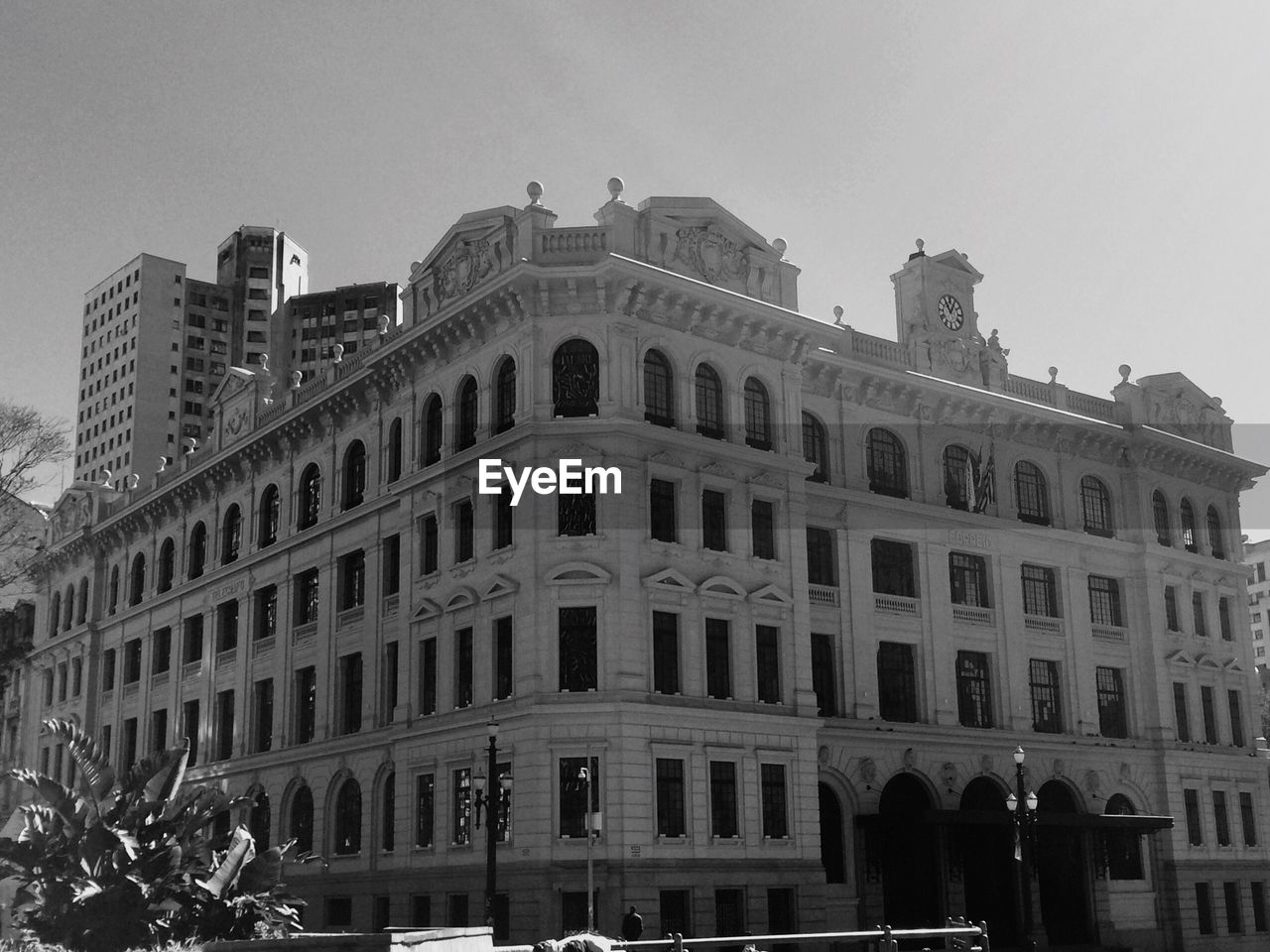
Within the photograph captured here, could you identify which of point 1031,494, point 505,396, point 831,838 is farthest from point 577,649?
point 1031,494

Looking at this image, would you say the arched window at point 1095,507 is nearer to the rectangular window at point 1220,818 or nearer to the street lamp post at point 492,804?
the rectangular window at point 1220,818

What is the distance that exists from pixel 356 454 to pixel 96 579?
79.9 feet

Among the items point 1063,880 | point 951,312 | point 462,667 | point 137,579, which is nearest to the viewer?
point 462,667

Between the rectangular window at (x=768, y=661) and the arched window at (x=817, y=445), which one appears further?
the arched window at (x=817, y=445)

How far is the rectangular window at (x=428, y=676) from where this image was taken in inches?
1801

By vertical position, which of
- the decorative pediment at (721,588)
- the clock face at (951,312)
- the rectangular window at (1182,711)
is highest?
the clock face at (951,312)

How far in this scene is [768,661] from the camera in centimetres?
4450

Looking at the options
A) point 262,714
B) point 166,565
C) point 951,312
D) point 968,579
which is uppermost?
point 951,312

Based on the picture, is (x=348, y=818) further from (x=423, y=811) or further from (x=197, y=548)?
(x=197, y=548)

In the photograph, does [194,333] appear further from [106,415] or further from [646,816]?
[646,816]

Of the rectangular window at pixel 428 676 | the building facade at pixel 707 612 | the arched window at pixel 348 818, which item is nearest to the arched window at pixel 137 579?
the building facade at pixel 707 612

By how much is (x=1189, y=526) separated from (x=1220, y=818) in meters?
11.5

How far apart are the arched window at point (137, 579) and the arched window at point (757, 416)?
108 ft

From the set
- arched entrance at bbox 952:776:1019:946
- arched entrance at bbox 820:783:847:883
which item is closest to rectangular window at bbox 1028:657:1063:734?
arched entrance at bbox 952:776:1019:946
